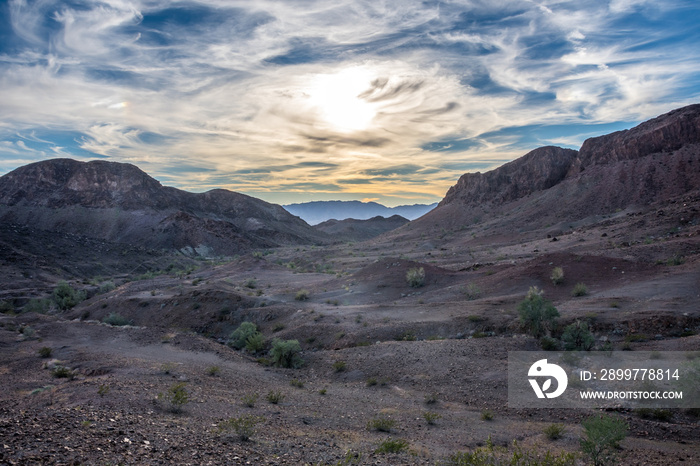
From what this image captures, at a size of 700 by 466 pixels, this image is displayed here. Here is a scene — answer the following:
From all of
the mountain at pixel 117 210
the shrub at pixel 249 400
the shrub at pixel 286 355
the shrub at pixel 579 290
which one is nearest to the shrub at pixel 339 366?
the shrub at pixel 286 355

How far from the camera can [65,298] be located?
3112 centimetres

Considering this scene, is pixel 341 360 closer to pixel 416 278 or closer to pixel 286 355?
pixel 286 355

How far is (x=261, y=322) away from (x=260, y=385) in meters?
10.7

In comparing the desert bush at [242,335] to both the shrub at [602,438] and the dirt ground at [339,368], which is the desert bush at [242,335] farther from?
the shrub at [602,438]

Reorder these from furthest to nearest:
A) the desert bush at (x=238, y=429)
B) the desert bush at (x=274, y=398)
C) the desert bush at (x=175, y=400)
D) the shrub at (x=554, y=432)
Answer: the desert bush at (x=274, y=398) < the desert bush at (x=175, y=400) < the shrub at (x=554, y=432) < the desert bush at (x=238, y=429)

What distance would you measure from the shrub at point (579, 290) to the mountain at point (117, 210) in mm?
70529

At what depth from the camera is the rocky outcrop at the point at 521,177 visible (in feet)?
261

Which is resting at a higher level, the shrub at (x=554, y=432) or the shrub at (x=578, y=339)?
the shrub at (x=578, y=339)

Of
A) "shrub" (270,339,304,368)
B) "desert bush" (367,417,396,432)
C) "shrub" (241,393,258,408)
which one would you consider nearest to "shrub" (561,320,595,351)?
"desert bush" (367,417,396,432)

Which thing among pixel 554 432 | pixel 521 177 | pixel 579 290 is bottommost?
pixel 554 432

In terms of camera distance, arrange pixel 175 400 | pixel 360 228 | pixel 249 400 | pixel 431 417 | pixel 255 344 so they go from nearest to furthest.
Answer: pixel 175 400
pixel 431 417
pixel 249 400
pixel 255 344
pixel 360 228

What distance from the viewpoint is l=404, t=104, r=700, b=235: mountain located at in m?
55.2

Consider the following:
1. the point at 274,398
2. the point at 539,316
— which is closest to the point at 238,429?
the point at 274,398

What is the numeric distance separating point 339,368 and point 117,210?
3725 inches
